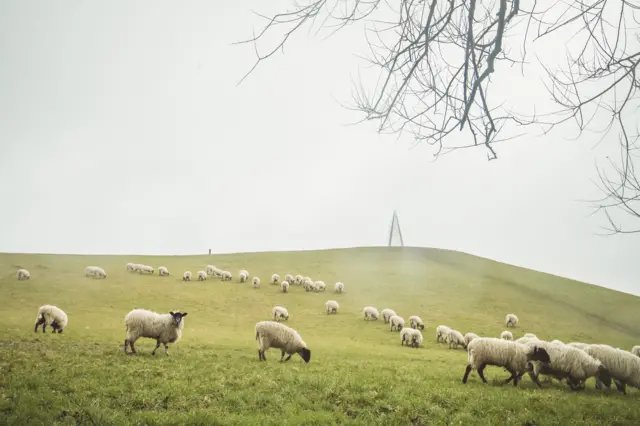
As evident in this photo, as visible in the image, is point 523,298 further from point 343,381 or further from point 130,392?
point 130,392

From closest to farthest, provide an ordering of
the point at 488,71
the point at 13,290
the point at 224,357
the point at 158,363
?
1. the point at 488,71
2. the point at 158,363
3. the point at 224,357
4. the point at 13,290

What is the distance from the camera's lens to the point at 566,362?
10781 millimetres

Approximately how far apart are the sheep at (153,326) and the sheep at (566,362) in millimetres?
10847

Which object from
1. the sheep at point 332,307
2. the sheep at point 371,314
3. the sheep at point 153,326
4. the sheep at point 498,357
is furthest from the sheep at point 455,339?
the sheep at point 153,326

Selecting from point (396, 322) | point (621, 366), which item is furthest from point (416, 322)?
point (621, 366)

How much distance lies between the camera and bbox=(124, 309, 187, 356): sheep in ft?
41.7

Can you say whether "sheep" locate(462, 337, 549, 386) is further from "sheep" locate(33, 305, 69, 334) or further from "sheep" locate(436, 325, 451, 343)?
"sheep" locate(33, 305, 69, 334)

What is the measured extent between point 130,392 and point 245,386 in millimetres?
2283

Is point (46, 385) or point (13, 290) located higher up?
point (46, 385)

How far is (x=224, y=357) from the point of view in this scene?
507 inches

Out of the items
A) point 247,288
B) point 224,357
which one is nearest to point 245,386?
point 224,357

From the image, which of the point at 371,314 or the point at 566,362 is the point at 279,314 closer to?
the point at 371,314

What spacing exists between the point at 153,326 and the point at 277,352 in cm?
541

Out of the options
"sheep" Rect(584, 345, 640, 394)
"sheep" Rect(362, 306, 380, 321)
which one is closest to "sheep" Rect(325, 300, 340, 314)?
"sheep" Rect(362, 306, 380, 321)
